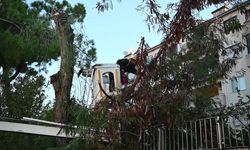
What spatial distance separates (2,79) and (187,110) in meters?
10.9

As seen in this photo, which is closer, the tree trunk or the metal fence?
the metal fence

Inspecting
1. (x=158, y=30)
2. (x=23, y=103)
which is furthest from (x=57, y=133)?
(x=23, y=103)

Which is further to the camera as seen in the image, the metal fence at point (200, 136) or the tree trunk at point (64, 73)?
the tree trunk at point (64, 73)

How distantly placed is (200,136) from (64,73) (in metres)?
4.61

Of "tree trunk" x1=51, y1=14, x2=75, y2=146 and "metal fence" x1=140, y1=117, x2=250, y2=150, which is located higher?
"tree trunk" x1=51, y1=14, x2=75, y2=146

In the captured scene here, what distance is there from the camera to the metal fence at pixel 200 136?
20.5 feet

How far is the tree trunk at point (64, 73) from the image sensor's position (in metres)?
9.65

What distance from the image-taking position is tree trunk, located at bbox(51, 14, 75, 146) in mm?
9647

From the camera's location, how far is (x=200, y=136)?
21.3 ft

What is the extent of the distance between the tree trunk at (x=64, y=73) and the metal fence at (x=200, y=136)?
302 centimetres

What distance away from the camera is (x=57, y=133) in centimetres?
883

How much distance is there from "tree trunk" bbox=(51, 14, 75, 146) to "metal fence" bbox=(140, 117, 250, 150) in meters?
3.02

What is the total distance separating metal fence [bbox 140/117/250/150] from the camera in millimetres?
6250

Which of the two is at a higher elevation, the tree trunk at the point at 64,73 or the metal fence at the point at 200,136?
the tree trunk at the point at 64,73
